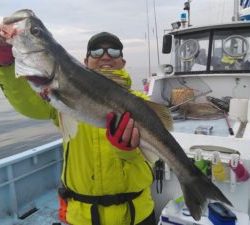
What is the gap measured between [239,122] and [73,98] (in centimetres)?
436

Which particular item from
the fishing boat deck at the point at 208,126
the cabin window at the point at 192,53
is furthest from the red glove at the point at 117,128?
the cabin window at the point at 192,53

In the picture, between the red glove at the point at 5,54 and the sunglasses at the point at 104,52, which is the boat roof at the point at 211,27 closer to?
the sunglasses at the point at 104,52

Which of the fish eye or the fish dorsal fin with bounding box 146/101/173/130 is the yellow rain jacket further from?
the fish eye

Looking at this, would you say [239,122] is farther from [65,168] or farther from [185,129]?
[65,168]

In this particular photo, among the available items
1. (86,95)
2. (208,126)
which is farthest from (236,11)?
(86,95)

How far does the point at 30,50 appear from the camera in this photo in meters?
2.35

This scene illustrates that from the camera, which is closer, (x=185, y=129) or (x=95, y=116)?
(x=95, y=116)

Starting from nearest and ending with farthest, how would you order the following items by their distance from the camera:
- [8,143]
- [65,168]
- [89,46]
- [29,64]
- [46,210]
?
[29,64], [65,168], [89,46], [46,210], [8,143]

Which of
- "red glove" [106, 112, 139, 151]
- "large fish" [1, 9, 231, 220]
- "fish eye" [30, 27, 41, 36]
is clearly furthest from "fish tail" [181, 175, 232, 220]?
"fish eye" [30, 27, 41, 36]

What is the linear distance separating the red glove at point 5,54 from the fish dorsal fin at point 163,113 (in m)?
1.05

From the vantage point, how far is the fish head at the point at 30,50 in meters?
2.34

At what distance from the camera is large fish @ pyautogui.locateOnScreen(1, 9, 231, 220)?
2.35 metres

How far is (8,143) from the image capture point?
56.3ft

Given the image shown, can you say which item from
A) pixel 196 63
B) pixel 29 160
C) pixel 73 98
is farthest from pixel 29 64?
pixel 196 63
